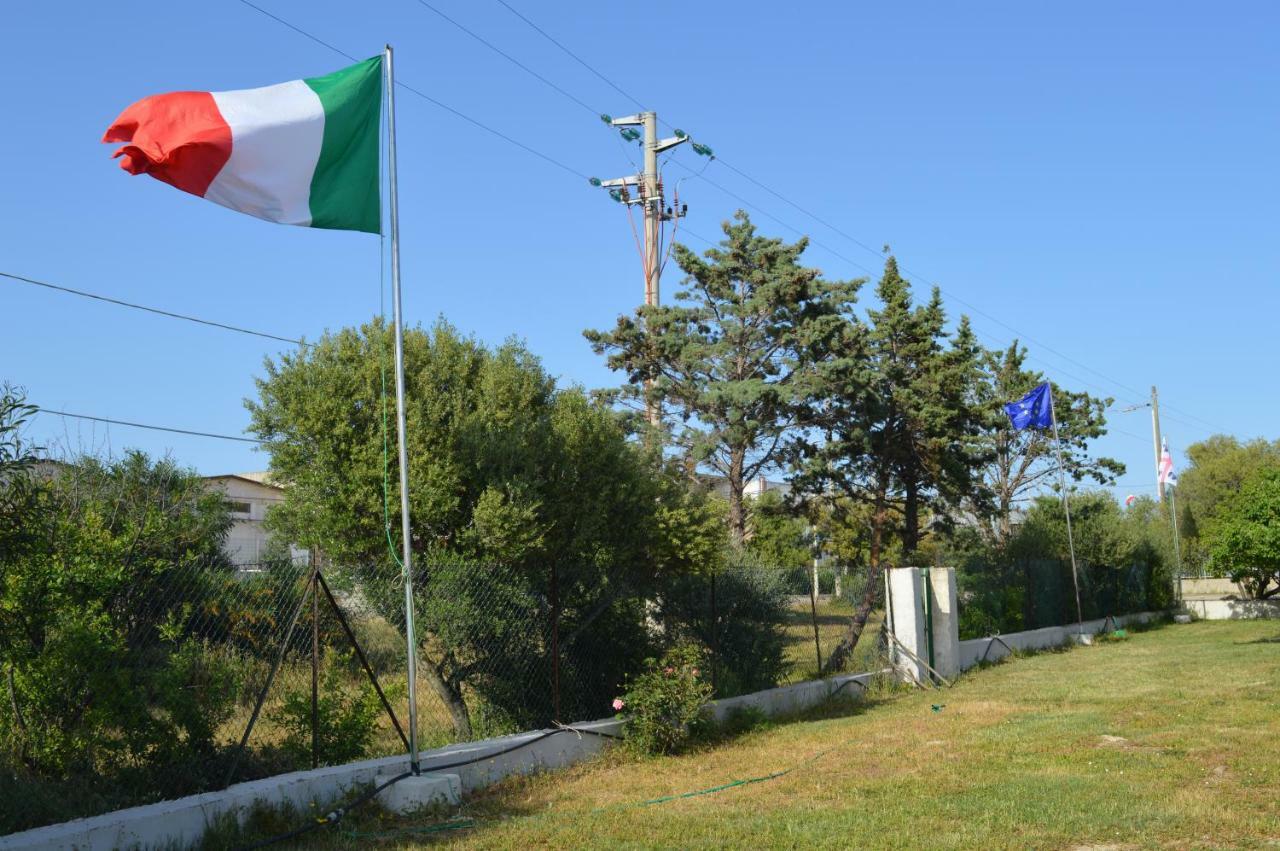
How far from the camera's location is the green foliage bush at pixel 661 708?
37.9 ft

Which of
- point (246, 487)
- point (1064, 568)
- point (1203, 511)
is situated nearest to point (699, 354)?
point (1064, 568)

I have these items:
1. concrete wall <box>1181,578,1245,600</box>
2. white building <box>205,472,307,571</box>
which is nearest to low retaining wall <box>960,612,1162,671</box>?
concrete wall <box>1181,578,1245,600</box>

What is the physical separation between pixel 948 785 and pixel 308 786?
5.31 meters

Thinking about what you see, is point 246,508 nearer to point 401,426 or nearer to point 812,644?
point 812,644

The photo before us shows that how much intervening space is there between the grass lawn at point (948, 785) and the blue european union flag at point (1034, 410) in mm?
14116

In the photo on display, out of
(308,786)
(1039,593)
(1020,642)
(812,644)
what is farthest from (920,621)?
(308,786)

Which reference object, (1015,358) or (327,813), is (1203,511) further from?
(327,813)

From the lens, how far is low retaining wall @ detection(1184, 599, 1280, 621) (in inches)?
1364

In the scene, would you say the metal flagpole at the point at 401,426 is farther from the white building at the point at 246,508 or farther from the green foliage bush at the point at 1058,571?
the white building at the point at 246,508

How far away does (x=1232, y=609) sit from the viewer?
118 ft

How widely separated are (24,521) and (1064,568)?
27090 millimetres

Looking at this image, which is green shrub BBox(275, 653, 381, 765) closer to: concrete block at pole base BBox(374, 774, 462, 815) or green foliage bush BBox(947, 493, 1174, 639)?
concrete block at pole base BBox(374, 774, 462, 815)

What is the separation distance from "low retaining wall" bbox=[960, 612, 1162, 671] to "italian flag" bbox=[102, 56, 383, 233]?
624 inches

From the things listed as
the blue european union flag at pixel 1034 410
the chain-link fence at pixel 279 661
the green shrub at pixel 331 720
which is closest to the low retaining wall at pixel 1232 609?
the blue european union flag at pixel 1034 410
